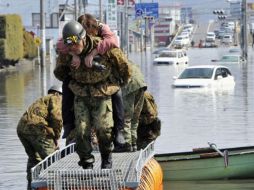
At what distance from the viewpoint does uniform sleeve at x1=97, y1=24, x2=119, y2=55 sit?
8.50m

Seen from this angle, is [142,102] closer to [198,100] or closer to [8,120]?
[8,120]

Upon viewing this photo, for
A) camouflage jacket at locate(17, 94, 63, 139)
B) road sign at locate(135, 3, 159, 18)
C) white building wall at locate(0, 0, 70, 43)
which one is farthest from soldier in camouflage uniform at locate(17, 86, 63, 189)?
white building wall at locate(0, 0, 70, 43)

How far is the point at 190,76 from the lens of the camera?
126 feet

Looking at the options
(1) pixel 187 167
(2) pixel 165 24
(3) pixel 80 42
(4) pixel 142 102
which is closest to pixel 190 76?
(1) pixel 187 167

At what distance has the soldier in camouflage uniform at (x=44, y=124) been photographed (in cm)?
1037

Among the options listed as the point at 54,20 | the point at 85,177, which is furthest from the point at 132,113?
the point at 54,20

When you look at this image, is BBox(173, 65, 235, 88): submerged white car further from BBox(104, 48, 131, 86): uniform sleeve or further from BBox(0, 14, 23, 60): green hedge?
BBox(104, 48, 131, 86): uniform sleeve

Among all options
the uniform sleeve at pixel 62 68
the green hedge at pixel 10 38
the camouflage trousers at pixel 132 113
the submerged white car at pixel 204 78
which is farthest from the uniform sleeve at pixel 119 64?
the green hedge at pixel 10 38

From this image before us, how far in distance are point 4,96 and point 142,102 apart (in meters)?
24.2

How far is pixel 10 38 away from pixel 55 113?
5287 cm

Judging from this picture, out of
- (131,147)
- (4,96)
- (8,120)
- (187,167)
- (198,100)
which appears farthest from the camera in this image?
(4,96)

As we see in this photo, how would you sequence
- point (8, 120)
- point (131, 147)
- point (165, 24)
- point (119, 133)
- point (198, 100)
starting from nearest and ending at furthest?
point (119, 133), point (131, 147), point (8, 120), point (198, 100), point (165, 24)

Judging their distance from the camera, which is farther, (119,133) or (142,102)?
(142,102)

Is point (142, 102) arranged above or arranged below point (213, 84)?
above
